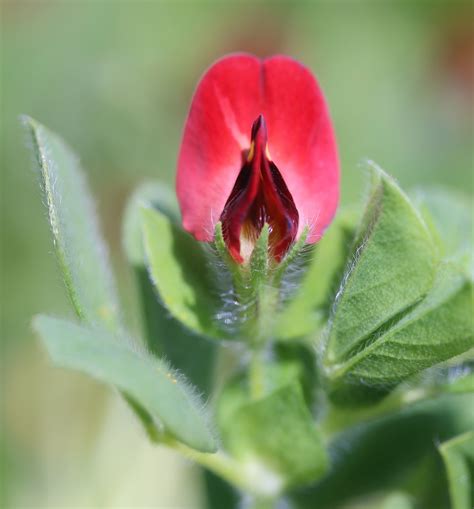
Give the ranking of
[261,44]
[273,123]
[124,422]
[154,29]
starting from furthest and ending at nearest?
[154,29] → [261,44] → [124,422] → [273,123]

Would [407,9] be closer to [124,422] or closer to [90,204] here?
[124,422]

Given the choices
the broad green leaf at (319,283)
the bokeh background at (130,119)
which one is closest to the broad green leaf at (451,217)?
the broad green leaf at (319,283)

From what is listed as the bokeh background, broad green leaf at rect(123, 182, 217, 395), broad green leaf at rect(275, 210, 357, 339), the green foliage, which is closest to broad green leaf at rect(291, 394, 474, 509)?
the green foliage

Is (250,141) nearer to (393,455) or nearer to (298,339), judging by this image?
(298,339)

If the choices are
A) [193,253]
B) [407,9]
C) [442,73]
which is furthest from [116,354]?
[407,9]

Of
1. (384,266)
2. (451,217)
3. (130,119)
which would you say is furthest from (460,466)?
(130,119)
